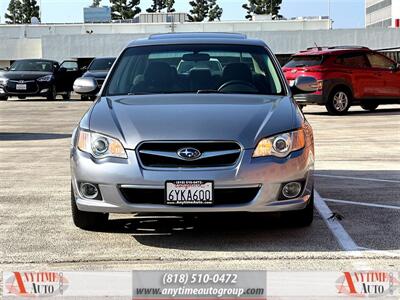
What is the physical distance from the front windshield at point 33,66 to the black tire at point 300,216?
22.2 metres

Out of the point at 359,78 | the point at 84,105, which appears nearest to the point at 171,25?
the point at 84,105

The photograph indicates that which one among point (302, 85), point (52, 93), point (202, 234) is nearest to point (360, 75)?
point (52, 93)

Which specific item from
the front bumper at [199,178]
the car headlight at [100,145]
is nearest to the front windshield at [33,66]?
the car headlight at [100,145]

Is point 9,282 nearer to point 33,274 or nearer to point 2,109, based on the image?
point 33,274

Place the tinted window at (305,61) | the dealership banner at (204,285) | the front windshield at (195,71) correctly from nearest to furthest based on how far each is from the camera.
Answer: the dealership banner at (204,285), the front windshield at (195,71), the tinted window at (305,61)

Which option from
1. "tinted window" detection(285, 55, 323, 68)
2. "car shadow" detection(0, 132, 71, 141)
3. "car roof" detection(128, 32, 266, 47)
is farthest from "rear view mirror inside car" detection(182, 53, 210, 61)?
"tinted window" detection(285, 55, 323, 68)

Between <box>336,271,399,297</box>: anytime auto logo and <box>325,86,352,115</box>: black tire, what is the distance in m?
14.5

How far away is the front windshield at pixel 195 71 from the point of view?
23.3ft

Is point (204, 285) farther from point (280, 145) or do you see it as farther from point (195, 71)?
point (195, 71)

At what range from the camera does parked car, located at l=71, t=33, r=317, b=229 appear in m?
5.75

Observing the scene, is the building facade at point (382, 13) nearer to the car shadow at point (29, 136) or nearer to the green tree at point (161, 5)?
the green tree at point (161, 5)

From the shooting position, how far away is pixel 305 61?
19.4m

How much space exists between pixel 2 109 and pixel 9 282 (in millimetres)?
19338

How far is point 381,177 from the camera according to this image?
929 cm
